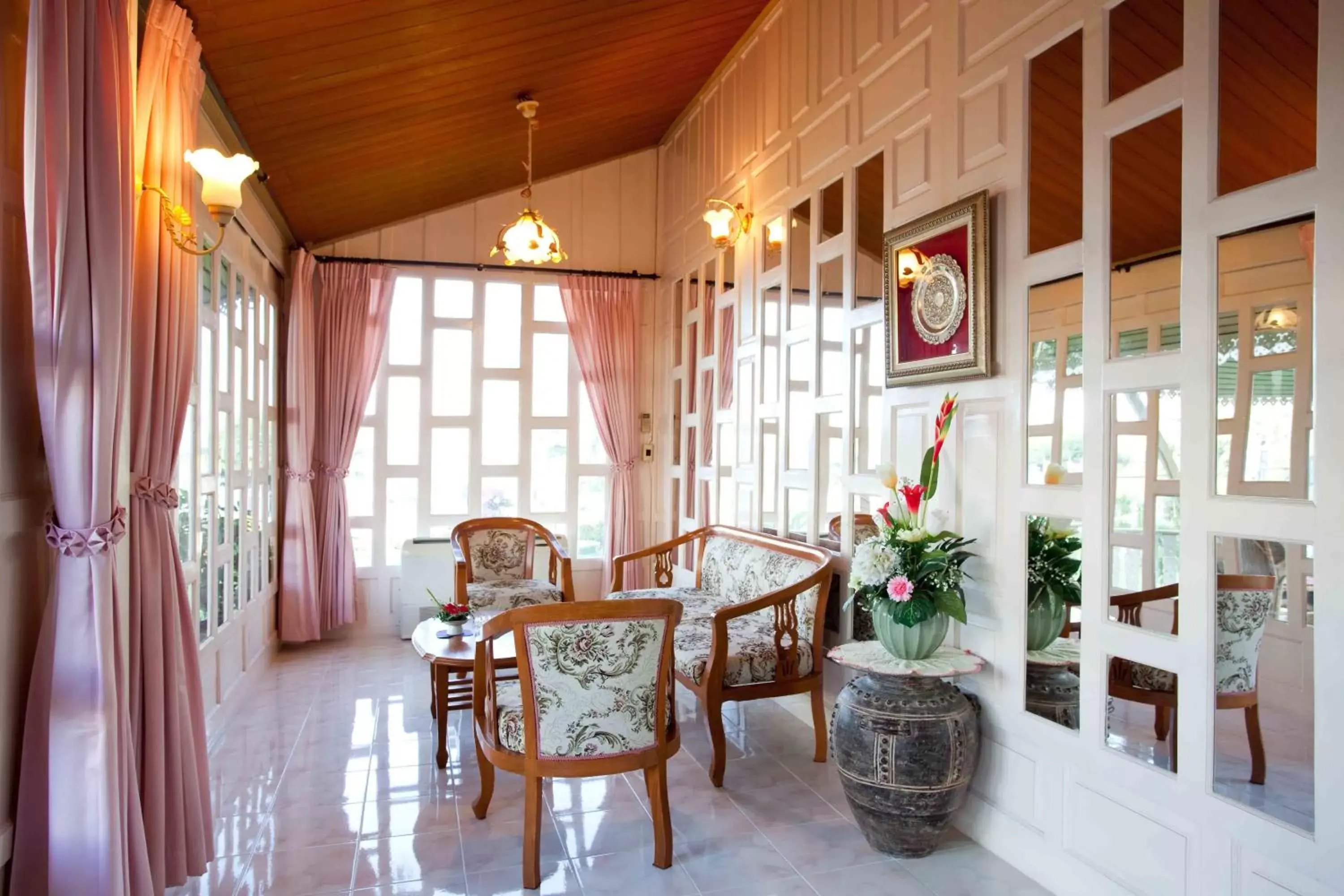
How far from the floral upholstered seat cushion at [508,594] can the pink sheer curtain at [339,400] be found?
1.25 metres

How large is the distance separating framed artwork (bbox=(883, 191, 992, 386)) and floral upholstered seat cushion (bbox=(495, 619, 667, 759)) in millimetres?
1418

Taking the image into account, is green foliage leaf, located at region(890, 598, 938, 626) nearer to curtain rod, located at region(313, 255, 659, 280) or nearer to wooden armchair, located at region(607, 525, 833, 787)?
wooden armchair, located at region(607, 525, 833, 787)

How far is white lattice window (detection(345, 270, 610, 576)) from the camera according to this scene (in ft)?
20.2

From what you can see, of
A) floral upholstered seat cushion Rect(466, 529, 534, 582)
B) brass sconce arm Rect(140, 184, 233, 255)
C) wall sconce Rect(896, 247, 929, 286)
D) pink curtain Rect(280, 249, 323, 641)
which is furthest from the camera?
pink curtain Rect(280, 249, 323, 641)

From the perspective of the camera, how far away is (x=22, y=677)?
6.35 feet

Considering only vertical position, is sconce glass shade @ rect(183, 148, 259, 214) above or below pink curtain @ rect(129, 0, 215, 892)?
above

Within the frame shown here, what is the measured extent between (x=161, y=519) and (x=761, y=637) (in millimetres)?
2404

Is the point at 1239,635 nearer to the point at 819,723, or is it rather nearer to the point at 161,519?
the point at 819,723

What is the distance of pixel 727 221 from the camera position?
4.86 meters

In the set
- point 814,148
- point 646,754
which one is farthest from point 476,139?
point 646,754

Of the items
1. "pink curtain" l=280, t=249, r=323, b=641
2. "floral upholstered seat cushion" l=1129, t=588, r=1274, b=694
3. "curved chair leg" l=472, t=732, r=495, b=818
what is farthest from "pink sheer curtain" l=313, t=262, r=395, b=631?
"floral upholstered seat cushion" l=1129, t=588, r=1274, b=694

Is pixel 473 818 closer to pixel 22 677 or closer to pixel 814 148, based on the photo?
pixel 22 677

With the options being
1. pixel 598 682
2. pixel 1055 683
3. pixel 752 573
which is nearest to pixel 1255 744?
pixel 1055 683

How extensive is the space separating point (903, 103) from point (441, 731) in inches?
127
